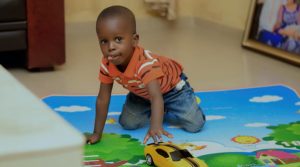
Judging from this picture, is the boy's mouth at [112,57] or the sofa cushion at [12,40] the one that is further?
the sofa cushion at [12,40]

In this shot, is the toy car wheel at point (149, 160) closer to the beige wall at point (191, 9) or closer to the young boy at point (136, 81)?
the young boy at point (136, 81)

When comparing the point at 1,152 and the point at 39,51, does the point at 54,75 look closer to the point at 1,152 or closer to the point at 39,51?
the point at 39,51

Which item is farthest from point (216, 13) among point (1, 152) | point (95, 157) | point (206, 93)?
point (1, 152)

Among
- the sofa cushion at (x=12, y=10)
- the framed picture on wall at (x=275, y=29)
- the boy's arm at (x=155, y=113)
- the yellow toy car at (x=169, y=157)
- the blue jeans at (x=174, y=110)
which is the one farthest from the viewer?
the framed picture on wall at (x=275, y=29)

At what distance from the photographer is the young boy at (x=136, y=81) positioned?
1.26 meters

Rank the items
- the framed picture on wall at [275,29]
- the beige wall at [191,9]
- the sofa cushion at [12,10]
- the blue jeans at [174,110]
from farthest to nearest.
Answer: the beige wall at [191,9] → the framed picture on wall at [275,29] → the sofa cushion at [12,10] → the blue jeans at [174,110]

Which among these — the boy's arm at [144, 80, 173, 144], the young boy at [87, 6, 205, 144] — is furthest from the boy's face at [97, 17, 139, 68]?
the boy's arm at [144, 80, 173, 144]

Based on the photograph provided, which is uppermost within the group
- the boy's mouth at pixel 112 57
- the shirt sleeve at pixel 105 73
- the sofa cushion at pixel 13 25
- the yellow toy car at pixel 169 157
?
the boy's mouth at pixel 112 57

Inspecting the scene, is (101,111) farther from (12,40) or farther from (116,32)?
(12,40)

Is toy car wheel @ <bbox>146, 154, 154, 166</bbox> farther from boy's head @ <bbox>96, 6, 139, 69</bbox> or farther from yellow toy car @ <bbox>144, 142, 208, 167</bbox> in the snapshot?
boy's head @ <bbox>96, 6, 139, 69</bbox>

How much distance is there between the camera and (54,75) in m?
2.05

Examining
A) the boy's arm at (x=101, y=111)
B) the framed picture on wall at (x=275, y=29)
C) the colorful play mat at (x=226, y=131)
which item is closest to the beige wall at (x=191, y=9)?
the framed picture on wall at (x=275, y=29)

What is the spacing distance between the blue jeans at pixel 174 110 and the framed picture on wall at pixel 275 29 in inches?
36.5

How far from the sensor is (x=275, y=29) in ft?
7.98
